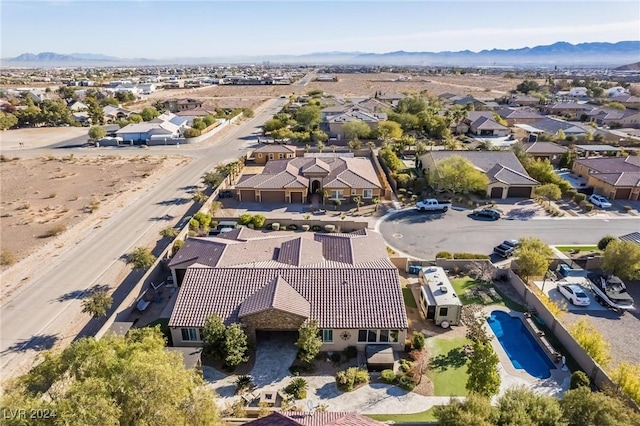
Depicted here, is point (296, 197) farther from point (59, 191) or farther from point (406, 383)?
point (59, 191)

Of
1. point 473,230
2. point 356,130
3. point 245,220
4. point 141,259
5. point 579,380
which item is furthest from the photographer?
point 356,130

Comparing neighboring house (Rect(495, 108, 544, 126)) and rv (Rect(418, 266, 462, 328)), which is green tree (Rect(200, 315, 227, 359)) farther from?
neighboring house (Rect(495, 108, 544, 126))

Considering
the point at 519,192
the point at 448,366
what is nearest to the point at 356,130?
the point at 519,192

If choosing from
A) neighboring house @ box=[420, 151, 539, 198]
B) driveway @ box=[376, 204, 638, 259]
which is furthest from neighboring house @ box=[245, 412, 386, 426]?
neighboring house @ box=[420, 151, 539, 198]

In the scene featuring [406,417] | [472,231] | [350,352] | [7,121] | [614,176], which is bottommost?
[406,417]

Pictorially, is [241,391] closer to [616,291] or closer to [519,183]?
[616,291]

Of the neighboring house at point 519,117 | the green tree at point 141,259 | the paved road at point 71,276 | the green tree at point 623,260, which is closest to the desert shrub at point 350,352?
the green tree at point 141,259
